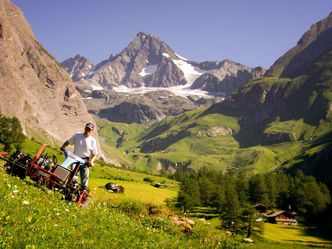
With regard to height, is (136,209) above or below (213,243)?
above

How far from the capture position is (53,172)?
63.9 feet

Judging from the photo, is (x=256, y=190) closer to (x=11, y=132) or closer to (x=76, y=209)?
(x=11, y=132)

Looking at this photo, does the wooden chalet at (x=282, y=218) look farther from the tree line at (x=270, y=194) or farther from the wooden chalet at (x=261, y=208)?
the wooden chalet at (x=261, y=208)

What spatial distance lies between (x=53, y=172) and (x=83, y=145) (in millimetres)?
2145

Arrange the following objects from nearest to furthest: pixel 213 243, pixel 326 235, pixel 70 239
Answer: pixel 70 239 → pixel 213 243 → pixel 326 235

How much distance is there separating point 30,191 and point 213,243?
28.6ft

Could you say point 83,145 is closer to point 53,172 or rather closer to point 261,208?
point 53,172

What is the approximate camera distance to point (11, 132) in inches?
5866

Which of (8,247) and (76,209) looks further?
(76,209)

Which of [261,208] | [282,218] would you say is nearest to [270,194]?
[261,208]

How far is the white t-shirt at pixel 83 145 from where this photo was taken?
20594 mm

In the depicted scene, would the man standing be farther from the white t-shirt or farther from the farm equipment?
the farm equipment

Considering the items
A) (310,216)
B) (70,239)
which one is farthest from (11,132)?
(70,239)

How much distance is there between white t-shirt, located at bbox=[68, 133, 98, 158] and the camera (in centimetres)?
2059
